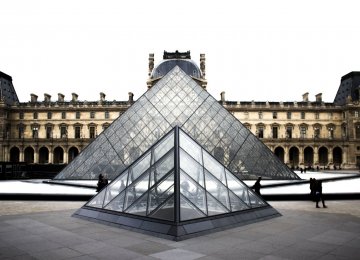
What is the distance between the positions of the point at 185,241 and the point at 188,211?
840 millimetres

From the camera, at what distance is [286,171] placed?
56.9 feet

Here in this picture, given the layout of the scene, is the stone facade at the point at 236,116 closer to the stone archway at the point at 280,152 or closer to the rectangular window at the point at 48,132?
the rectangular window at the point at 48,132

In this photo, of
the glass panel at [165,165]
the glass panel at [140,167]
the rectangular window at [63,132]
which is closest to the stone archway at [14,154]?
the rectangular window at [63,132]

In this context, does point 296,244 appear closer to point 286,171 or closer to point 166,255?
point 166,255

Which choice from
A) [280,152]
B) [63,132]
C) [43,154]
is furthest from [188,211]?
[43,154]

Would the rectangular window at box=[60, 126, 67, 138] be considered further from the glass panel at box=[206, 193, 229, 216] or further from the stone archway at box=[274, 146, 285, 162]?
the glass panel at box=[206, 193, 229, 216]

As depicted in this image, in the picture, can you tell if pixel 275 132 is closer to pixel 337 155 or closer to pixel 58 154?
pixel 337 155

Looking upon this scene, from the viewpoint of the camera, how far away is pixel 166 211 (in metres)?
6.11

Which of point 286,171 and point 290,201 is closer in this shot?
point 290,201

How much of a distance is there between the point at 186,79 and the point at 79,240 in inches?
619

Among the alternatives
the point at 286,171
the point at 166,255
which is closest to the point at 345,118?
the point at 286,171

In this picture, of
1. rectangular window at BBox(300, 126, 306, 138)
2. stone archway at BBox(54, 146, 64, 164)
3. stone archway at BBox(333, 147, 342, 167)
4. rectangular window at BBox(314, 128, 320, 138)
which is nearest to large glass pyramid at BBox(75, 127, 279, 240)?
rectangular window at BBox(300, 126, 306, 138)

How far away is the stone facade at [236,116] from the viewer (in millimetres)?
46438

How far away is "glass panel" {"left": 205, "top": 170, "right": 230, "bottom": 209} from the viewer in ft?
21.8
